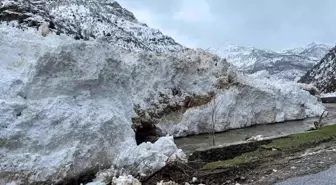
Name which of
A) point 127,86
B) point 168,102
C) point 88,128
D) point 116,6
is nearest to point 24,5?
point 168,102

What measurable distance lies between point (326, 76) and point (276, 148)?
97.5 m

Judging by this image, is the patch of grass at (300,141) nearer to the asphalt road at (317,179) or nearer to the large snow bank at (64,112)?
the large snow bank at (64,112)

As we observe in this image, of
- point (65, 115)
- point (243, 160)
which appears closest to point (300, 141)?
point (243, 160)

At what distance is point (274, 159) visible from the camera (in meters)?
18.0

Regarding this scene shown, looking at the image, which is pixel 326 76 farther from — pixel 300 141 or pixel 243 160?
pixel 243 160

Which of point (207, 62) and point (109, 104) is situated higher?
point (207, 62)

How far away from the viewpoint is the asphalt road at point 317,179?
12.4 metres

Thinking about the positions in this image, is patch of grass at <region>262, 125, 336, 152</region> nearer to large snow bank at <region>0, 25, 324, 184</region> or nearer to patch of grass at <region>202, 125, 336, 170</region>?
patch of grass at <region>202, 125, 336, 170</region>

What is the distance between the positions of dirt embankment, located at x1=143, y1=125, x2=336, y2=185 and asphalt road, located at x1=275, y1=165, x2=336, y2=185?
54 cm

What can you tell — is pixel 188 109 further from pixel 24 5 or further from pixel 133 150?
pixel 133 150

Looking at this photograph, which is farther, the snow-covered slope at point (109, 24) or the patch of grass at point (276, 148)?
the snow-covered slope at point (109, 24)

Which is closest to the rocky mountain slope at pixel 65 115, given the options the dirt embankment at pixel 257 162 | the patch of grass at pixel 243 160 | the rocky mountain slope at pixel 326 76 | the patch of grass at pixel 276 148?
the dirt embankment at pixel 257 162

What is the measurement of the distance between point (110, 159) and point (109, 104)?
2.16 meters

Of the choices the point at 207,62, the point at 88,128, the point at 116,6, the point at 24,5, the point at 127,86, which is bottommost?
the point at 88,128
